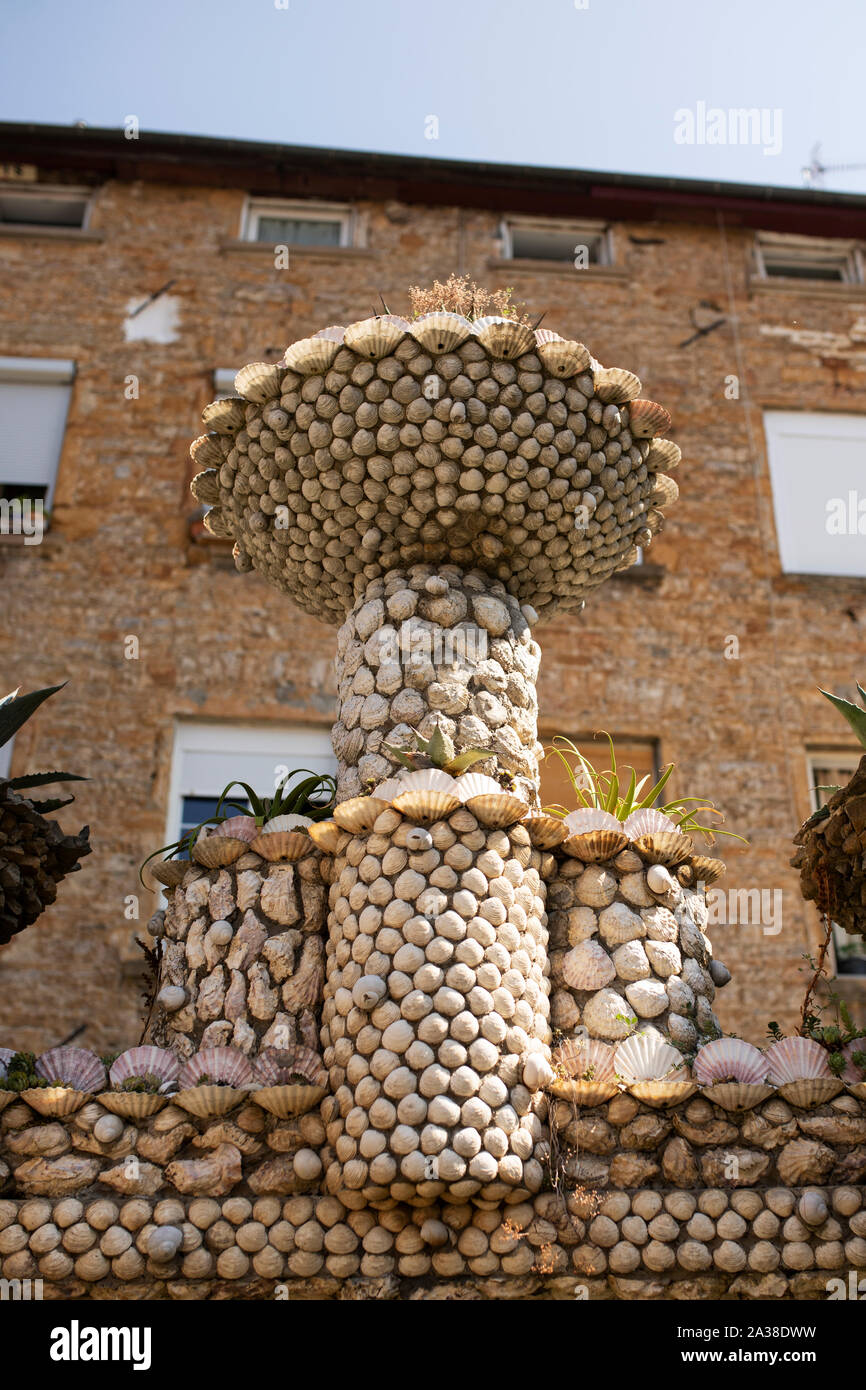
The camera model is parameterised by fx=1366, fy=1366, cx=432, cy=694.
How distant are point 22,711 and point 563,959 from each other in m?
2.31

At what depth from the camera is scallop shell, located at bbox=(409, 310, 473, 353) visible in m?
5.24

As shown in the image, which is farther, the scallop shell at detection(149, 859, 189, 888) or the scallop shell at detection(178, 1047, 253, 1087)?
the scallop shell at detection(149, 859, 189, 888)

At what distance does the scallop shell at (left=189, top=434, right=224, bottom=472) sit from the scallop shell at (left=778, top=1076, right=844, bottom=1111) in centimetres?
338

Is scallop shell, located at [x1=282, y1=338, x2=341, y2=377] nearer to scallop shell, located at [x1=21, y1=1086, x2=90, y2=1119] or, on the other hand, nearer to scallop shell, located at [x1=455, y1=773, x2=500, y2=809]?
scallop shell, located at [x1=455, y1=773, x2=500, y2=809]

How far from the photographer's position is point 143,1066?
4.73 m

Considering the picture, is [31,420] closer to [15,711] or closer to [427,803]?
[15,711]

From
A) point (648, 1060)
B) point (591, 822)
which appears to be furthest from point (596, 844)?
point (648, 1060)

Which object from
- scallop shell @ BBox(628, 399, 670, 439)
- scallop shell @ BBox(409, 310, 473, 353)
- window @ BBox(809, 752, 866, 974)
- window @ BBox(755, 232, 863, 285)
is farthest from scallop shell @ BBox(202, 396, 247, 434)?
window @ BBox(755, 232, 863, 285)

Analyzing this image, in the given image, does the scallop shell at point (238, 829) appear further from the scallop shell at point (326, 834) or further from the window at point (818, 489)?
the window at point (818, 489)

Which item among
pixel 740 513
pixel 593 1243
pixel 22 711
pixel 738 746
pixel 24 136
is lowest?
pixel 593 1243

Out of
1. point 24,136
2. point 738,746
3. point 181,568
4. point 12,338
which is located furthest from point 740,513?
point 24,136

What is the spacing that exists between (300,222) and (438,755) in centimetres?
934

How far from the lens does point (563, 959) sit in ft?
16.4
